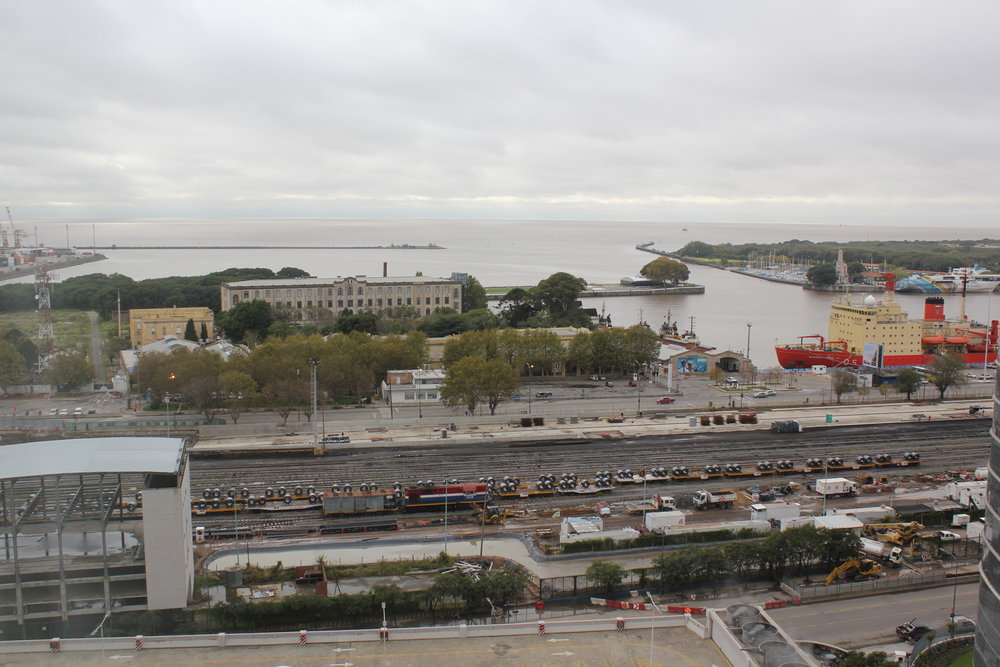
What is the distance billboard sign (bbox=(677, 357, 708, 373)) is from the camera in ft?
87.3

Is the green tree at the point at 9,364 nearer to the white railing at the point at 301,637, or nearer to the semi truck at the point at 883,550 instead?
the white railing at the point at 301,637

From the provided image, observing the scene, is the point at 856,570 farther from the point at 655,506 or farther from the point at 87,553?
the point at 87,553

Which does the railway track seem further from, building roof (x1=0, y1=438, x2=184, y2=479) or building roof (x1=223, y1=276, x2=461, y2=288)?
building roof (x1=223, y1=276, x2=461, y2=288)

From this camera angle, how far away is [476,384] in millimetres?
19797

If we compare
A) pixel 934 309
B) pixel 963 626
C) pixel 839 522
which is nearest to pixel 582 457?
pixel 839 522

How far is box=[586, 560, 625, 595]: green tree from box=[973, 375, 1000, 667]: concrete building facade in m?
4.43

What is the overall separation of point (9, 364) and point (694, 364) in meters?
21.0

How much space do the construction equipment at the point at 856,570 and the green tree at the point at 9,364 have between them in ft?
67.9

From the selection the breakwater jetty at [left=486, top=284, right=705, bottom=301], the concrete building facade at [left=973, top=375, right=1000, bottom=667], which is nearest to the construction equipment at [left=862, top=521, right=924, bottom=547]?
the concrete building facade at [left=973, top=375, right=1000, bottom=667]

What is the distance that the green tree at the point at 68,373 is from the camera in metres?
21.6

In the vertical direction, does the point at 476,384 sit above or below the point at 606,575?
above

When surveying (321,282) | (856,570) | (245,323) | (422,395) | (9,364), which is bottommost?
(856,570)

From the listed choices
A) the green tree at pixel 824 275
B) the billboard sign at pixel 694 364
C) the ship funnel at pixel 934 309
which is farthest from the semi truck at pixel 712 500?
the green tree at pixel 824 275

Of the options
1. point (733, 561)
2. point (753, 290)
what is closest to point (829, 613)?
point (733, 561)
